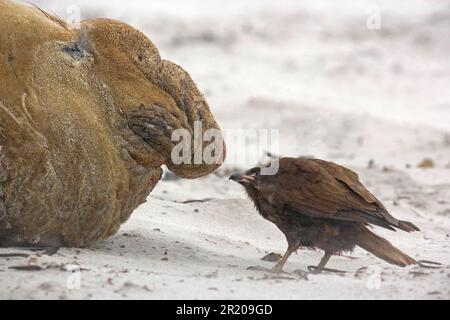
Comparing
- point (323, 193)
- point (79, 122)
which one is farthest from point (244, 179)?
point (79, 122)

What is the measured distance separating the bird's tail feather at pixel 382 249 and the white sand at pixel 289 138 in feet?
0.23

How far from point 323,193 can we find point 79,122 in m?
1.49

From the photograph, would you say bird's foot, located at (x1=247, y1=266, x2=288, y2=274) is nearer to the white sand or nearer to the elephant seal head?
the white sand

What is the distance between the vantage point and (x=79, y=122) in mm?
4816

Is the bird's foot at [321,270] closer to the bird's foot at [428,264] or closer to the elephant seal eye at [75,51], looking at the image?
the bird's foot at [428,264]

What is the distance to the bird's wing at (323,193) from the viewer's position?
5004mm

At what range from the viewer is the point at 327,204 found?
16.6 ft

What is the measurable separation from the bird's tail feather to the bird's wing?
7.4 inches

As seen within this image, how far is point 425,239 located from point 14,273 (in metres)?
3.52

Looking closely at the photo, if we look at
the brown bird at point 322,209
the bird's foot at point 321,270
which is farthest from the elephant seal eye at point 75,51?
the bird's foot at point 321,270

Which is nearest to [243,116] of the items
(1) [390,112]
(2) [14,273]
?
(1) [390,112]
